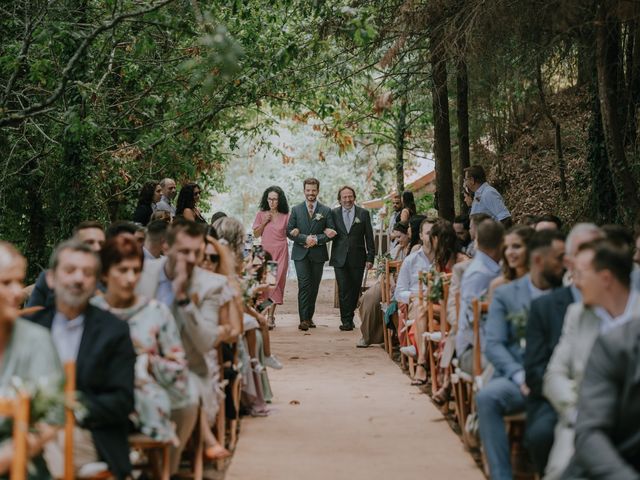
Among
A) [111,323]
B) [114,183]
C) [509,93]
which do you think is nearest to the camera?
[111,323]

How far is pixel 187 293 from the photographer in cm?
700

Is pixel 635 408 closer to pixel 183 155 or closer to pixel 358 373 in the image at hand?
pixel 358 373

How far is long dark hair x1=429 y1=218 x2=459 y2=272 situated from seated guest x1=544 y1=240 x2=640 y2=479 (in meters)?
5.58

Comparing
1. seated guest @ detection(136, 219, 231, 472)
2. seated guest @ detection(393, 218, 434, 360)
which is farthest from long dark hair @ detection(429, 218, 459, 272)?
seated guest @ detection(136, 219, 231, 472)

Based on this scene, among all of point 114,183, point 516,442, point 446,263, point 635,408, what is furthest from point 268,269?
point 635,408

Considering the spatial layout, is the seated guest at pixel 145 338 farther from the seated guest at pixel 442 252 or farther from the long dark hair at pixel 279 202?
the long dark hair at pixel 279 202

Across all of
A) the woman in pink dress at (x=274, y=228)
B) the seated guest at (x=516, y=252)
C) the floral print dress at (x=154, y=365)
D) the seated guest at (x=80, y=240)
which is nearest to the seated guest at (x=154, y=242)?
the seated guest at (x=80, y=240)

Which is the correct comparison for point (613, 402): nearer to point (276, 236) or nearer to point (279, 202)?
point (276, 236)

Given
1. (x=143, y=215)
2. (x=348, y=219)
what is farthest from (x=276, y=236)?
(x=143, y=215)

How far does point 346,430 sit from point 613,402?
4963 mm

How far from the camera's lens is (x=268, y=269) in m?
12.9

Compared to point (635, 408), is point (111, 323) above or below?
above

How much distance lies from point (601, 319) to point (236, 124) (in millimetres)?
16940

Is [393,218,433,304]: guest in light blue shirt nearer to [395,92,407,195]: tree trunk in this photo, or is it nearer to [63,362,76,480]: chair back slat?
[63,362,76,480]: chair back slat
